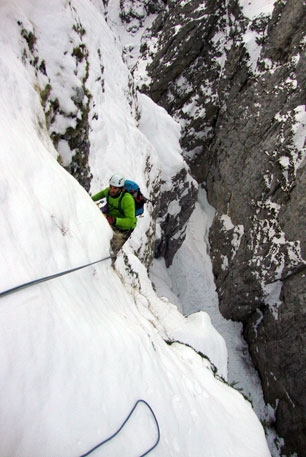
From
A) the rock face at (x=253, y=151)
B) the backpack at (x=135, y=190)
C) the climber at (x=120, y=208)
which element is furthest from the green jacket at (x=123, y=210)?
the rock face at (x=253, y=151)

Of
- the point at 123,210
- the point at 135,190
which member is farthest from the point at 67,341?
the point at 135,190

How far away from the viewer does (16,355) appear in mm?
2369

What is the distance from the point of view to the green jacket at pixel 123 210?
5757 mm

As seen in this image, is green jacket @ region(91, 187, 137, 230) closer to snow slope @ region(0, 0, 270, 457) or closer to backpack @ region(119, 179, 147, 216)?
backpack @ region(119, 179, 147, 216)

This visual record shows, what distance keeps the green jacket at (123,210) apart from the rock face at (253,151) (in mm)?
13691

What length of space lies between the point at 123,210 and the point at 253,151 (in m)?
17.9

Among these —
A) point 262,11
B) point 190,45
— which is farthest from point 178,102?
point 262,11

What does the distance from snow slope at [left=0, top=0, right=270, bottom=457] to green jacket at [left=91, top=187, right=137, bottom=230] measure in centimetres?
82

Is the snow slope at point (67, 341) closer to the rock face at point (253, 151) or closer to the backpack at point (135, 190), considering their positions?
the backpack at point (135, 190)

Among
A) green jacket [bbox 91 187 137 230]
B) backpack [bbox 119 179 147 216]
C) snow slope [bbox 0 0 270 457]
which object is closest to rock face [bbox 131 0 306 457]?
snow slope [bbox 0 0 270 457]

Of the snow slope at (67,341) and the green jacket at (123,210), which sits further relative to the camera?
the green jacket at (123,210)

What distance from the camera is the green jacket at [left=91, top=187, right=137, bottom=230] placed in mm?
5757

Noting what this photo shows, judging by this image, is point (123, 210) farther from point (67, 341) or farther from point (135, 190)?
point (67, 341)

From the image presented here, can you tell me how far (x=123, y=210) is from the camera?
599 cm
